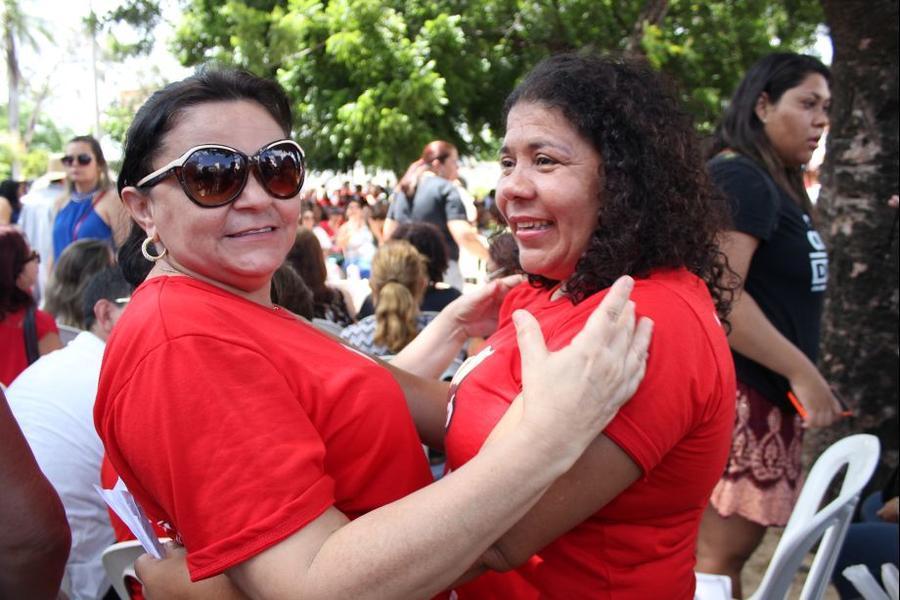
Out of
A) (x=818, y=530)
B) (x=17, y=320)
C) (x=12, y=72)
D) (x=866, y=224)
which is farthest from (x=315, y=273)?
(x=12, y=72)

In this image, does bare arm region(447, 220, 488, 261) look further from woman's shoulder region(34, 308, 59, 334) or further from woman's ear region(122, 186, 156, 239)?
woman's ear region(122, 186, 156, 239)

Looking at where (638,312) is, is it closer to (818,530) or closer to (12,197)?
(818,530)

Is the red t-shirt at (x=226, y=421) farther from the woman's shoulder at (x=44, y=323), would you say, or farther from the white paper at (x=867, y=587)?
the woman's shoulder at (x=44, y=323)

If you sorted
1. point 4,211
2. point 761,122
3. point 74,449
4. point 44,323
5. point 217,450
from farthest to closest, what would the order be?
point 4,211 → point 44,323 → point 761,122 → point 74,449 → point 217,450

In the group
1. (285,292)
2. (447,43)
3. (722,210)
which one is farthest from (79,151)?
(447,43)

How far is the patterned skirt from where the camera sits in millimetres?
3047

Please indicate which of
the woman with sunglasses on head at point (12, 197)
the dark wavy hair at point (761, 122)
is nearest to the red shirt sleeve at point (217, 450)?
the dark wavy hair at point (761, 122)

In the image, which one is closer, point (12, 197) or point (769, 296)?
point (769, 296)

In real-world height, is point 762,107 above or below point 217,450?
above

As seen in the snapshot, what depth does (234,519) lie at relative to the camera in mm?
1252

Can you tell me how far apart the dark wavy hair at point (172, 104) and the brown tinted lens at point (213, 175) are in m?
0.10

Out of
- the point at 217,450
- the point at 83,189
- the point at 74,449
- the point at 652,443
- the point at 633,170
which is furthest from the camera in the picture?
the point at 83,189

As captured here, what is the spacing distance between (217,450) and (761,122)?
8.42ft

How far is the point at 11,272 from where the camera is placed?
4188mm
